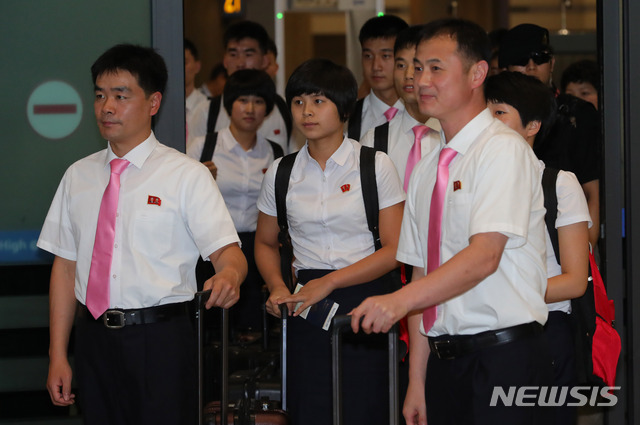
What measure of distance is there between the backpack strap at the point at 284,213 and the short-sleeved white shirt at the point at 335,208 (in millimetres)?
26

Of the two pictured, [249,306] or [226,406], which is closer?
[226,406]

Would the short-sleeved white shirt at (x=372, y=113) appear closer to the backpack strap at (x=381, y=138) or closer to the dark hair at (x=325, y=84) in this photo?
the backpack strap at (x=381, y=138)

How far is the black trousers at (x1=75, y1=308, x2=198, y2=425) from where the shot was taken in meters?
3.03

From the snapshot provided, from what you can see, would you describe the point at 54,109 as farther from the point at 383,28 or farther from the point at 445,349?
the point at 445,349

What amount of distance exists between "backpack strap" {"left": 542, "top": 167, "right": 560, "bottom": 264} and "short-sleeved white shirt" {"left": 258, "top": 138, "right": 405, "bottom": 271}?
678mm

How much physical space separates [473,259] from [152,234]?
1.23m

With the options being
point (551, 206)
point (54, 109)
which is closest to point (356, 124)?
point (54, 109)

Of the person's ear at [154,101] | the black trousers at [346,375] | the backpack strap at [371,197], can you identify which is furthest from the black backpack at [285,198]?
the person's ear at [154,101]

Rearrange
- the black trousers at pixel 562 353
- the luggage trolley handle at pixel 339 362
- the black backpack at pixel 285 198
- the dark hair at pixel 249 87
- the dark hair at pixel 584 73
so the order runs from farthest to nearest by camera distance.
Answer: the dark hair at pixel 584 73 → the dark hair at pixel 249 87 → the black backpack at pixel 285 198 → the black trousers at pixel 562 353 → the luggage trolley handle at pixel 339 362

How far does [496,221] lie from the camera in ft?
7.97

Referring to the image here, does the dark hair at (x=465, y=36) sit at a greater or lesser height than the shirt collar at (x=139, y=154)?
greater

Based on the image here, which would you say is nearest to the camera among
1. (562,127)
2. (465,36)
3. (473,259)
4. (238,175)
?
(473,259)

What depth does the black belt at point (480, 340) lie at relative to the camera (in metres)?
2.54

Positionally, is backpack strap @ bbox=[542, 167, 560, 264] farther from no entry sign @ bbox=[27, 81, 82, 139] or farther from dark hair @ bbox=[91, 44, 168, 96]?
no entry sign @ bbox=[27, 81, 82, 139]
